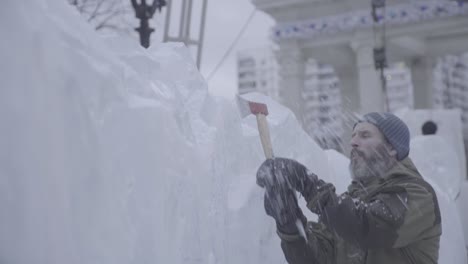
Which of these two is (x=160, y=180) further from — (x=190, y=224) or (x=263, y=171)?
(x=263, y=171)

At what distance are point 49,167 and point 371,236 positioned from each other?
3.73 ft

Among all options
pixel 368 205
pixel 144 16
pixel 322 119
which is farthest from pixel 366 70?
pixel 368 205

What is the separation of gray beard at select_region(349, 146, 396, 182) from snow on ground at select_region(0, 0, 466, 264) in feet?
1.73

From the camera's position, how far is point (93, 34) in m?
1.36

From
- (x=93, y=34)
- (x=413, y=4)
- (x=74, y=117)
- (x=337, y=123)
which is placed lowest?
(x=413, y=4)

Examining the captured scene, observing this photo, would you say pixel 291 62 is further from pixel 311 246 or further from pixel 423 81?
pixel 311 246

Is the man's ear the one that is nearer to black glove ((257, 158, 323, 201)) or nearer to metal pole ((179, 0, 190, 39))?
black glove ((257, 158, 323, 201))

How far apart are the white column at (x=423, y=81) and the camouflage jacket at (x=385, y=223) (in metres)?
→ 18.3

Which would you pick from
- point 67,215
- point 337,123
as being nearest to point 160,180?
point 67,215

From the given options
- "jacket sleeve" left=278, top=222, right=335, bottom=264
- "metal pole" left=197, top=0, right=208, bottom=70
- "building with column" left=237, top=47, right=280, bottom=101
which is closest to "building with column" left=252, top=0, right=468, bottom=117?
"building with column" left=237, top=47, right=280, bottom=101

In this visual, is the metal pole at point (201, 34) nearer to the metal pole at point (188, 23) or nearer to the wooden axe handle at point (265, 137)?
the metal pole at point (188, 23)

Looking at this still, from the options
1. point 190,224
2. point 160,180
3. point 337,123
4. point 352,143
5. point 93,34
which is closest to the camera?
point 93,34

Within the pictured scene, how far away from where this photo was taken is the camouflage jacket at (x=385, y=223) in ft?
5.97

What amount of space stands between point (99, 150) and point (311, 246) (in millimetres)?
1077
